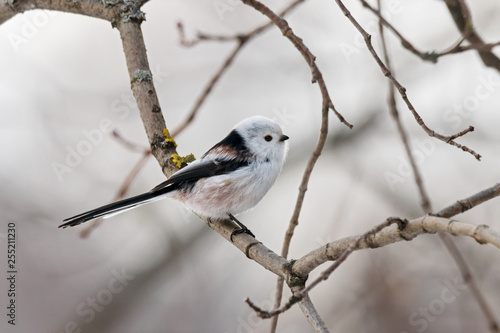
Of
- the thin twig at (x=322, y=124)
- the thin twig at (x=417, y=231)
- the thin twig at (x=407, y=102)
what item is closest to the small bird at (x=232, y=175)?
the thin twig at (x=322, y=124)

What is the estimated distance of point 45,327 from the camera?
4.87 metres

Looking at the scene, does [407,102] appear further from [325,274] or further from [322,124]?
[325,274]

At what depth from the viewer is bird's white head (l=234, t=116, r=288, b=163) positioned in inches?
128

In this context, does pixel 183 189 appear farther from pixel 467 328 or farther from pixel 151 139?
pixel 467 328

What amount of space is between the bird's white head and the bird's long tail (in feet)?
2.15

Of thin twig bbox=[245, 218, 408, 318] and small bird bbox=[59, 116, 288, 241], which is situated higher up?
small bird bbox=[59, 116, 288, 241]

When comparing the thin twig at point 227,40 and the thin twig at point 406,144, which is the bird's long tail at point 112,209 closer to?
the thin twig at point 227,40

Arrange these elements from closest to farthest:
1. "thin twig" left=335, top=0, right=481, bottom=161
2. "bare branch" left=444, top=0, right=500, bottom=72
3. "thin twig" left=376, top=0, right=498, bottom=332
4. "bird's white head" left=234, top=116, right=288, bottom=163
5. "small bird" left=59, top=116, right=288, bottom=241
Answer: "thin twig" left=335, top=0, right=481, bottom=161, "thin twig" left=376, top=0, right=498, bottom=332, "bare branch" left=444, top=0, right=500, bottom=72, "small bird" left=59, top=116, right=288, bottom=241, "bird's white head" left=234, top=116, right=288, bottom=163

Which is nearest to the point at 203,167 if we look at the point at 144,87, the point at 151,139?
the point at 151,139

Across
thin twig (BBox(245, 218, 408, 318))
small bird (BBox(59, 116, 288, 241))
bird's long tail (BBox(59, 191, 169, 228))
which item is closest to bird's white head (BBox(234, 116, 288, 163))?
small bird (BBox(59, 116, 288, 241))

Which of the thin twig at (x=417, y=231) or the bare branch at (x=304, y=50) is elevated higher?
the bare branch at (x=304, y=50)

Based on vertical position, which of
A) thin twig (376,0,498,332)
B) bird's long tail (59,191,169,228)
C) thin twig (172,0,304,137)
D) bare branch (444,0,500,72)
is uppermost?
thin twig (172,0,304,137)

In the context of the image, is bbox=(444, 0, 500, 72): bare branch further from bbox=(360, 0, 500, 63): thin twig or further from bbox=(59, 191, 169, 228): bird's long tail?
bbox=(59, 191, 169, 228): bird's long tail

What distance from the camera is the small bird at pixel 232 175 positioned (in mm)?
3021
